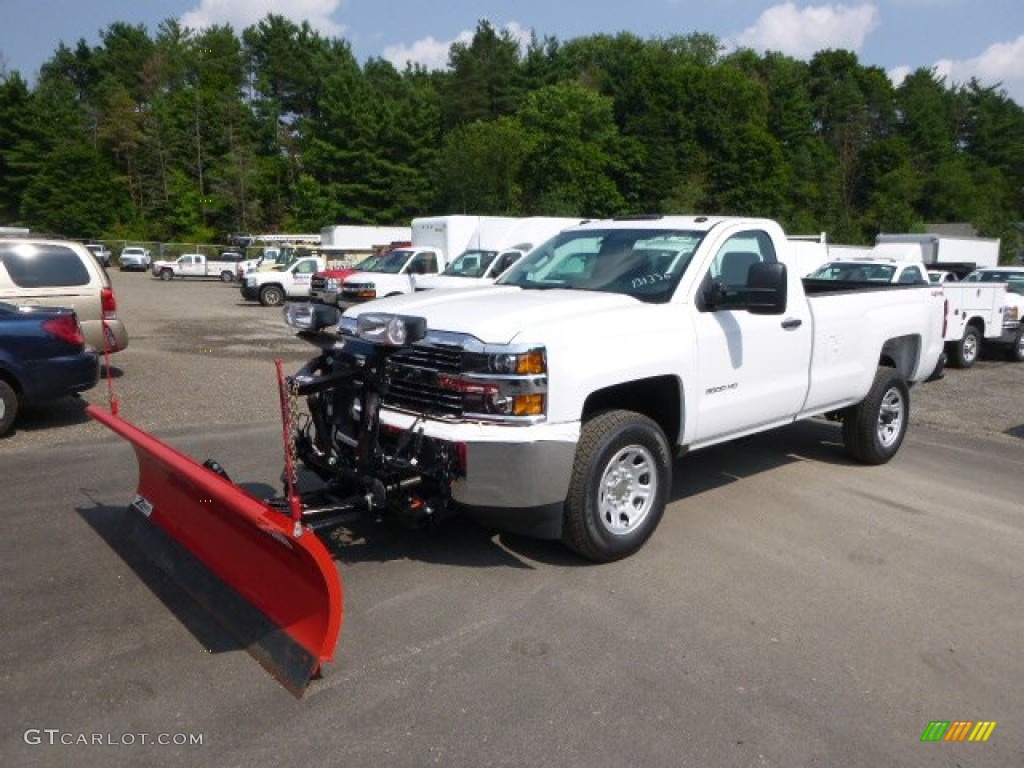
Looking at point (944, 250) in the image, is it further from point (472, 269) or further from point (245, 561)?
point (245, 561)

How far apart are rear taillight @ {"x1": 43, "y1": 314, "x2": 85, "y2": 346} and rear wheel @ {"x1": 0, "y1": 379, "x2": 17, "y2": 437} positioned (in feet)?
2.07

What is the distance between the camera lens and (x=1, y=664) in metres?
3.71

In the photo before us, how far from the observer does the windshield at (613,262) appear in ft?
18.1

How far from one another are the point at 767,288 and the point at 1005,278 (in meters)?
15.4

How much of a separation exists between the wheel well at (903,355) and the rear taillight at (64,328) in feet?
24.8

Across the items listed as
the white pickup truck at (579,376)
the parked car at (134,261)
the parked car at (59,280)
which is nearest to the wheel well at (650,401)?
the white pickup truck at (579,376)

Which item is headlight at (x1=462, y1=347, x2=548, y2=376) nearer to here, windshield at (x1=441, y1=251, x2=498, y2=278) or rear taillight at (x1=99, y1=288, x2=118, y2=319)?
rear taillight at (x1=99, y1=288, x2=118, y2=319)

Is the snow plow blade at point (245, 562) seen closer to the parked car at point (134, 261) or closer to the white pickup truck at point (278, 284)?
the white pickup truck at point (278, 284)

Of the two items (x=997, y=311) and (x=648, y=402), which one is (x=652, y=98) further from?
(x=648, y=402)

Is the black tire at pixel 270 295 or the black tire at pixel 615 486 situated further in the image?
the black tire at pixel 270 295

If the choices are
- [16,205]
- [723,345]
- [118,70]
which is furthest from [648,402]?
[118,70]

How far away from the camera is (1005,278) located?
1766 cm

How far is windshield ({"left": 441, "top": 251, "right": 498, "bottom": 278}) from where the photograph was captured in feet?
67.4

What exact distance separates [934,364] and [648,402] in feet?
13.3
